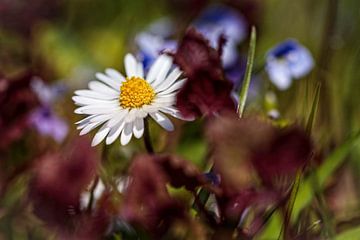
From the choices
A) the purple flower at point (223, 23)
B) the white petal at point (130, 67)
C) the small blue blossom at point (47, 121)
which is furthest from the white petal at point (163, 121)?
the purple flower at point (223, 23)

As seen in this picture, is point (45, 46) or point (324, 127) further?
point (45, 46)

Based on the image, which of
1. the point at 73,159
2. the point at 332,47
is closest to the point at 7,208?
the point at 73,159

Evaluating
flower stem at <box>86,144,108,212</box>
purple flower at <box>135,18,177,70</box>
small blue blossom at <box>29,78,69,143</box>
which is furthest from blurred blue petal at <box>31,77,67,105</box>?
flower stem at <box>86,144,108,212</box>

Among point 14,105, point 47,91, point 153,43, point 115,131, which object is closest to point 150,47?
point 153,43

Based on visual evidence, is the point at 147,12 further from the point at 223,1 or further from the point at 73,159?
the point at 73,159

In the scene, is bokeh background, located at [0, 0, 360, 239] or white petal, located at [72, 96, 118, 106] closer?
white petal, located at [72, 96, 118, 106]

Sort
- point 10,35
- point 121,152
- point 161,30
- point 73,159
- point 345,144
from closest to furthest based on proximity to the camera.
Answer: point 73,159, point 345,144, point 121,152, point 161,30, point 10,35

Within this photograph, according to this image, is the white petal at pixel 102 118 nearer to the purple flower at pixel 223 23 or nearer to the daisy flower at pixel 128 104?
the daisy flower at pixel 128 104

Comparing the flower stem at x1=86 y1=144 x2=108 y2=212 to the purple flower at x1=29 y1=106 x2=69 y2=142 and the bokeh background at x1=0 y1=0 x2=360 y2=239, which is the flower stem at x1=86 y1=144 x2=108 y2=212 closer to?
the bokeh background at x1=0 y1=0 x2=360 y2=239
